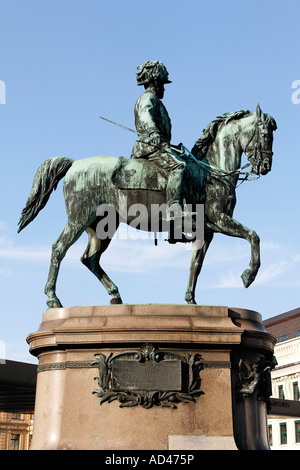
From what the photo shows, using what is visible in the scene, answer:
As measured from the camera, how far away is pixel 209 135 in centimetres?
1312

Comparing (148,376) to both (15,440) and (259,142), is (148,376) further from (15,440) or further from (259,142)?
(15,440)

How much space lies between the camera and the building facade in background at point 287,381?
6228cm

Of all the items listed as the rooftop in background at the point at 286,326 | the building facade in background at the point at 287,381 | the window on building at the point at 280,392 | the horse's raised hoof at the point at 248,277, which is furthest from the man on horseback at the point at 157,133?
the window on building at the point at 280,392

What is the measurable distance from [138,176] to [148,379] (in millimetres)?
3457

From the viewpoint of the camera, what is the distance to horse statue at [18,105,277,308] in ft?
41.1

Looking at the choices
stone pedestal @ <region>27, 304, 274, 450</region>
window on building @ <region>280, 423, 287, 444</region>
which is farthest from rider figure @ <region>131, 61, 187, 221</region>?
window on building @ <region>280, 423, 287, 444</region>

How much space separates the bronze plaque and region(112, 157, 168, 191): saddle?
3097 millimetres

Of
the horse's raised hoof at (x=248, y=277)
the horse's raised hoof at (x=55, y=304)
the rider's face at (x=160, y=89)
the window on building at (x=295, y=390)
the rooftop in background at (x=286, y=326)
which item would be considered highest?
the rooftop in background at (x=286, y=326)

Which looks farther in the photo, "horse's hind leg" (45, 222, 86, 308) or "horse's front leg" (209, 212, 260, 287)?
"horse's hind leg" (45, 222, 86, 308)

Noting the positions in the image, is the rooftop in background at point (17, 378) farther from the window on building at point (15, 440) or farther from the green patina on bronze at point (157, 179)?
the window on building at point (15, 440)

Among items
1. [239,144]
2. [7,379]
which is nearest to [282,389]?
[7,379]

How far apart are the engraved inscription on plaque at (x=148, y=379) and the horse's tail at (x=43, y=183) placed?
3381 millimetres

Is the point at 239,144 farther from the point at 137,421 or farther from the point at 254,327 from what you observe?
the point at 137,421

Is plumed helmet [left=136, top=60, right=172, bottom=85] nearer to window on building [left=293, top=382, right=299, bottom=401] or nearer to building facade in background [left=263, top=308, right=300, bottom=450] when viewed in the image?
building facade in background [left=263, top=308, right=300, bottom=450]
